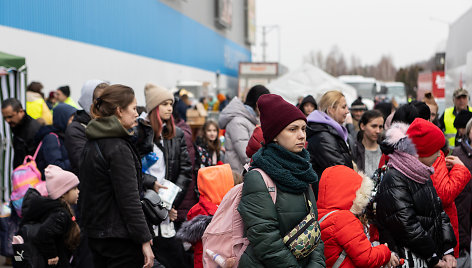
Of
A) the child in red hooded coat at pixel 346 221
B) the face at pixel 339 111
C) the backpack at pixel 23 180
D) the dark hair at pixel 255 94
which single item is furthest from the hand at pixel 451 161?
the backpack at pixel 23 180

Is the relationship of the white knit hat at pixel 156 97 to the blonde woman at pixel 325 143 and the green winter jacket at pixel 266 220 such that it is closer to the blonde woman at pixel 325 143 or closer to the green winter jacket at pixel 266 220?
the blonde woman at pixel 325 143

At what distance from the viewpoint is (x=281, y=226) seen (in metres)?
3.35

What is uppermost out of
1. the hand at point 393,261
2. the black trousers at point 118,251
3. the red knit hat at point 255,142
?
the red knit hat at point 255,142

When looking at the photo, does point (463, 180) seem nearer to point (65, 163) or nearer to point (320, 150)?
point (320, 150)

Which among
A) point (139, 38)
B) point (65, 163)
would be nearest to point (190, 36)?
point (139, 38)

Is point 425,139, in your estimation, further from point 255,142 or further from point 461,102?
point 461,102

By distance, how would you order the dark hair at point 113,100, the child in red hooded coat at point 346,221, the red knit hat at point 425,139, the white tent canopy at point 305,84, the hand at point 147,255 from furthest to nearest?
the white tent canopy at point 305,84
the red knit hat at point 425,139
the dark hair at point 113,100
the hand at point 147,255
the child in red hooded coat at point 346,221

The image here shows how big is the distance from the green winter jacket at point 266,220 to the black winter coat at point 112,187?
3.17 ft

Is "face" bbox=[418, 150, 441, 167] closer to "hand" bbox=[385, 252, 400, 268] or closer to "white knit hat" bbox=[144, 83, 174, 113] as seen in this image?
"hand" bbox=[385, 252, 400, 268]

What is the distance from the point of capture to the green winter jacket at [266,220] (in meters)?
3.26

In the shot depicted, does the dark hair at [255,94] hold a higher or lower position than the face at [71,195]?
higher

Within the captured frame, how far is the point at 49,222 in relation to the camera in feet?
18.0

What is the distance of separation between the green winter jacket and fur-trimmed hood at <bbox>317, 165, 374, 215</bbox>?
56 cm

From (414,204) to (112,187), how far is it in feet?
7.09
